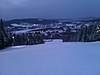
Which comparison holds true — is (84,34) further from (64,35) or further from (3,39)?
(3,39)

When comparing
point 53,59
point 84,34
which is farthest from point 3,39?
point 84,34

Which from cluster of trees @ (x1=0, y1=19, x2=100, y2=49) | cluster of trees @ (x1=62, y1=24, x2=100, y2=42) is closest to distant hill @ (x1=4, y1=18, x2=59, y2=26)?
cluster of trees @ (x1=0, y1=19, x2=100, y2=49)

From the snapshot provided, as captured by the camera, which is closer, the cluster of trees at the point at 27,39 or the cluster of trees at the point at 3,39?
the cluster of trees at the point at 27,39

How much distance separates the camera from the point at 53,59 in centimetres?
245

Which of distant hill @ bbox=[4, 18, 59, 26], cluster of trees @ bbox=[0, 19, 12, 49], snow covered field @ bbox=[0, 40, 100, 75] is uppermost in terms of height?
distant hill @ bbox=[4, 18, 59, 26]

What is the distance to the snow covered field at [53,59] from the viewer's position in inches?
83.2

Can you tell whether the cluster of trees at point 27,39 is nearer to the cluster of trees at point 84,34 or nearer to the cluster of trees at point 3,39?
the cluster of trees at point 3,39

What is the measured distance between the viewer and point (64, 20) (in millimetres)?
2617

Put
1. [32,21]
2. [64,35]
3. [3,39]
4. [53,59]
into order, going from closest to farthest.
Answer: [53,59] → [64,35] → [32,21] → [3,39]

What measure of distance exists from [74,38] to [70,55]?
0.24 metres

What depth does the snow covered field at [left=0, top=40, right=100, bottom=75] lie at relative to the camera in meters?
2.11

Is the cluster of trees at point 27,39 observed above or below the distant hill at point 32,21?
below

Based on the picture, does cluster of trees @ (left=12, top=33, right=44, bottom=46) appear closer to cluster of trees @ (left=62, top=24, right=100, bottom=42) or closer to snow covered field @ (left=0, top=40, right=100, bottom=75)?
snow covered field @ (left=0, top=40, right=100, bottom=75)

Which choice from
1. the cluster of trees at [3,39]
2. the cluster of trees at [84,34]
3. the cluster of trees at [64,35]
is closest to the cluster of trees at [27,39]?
the cluster of trees at [64,35]
